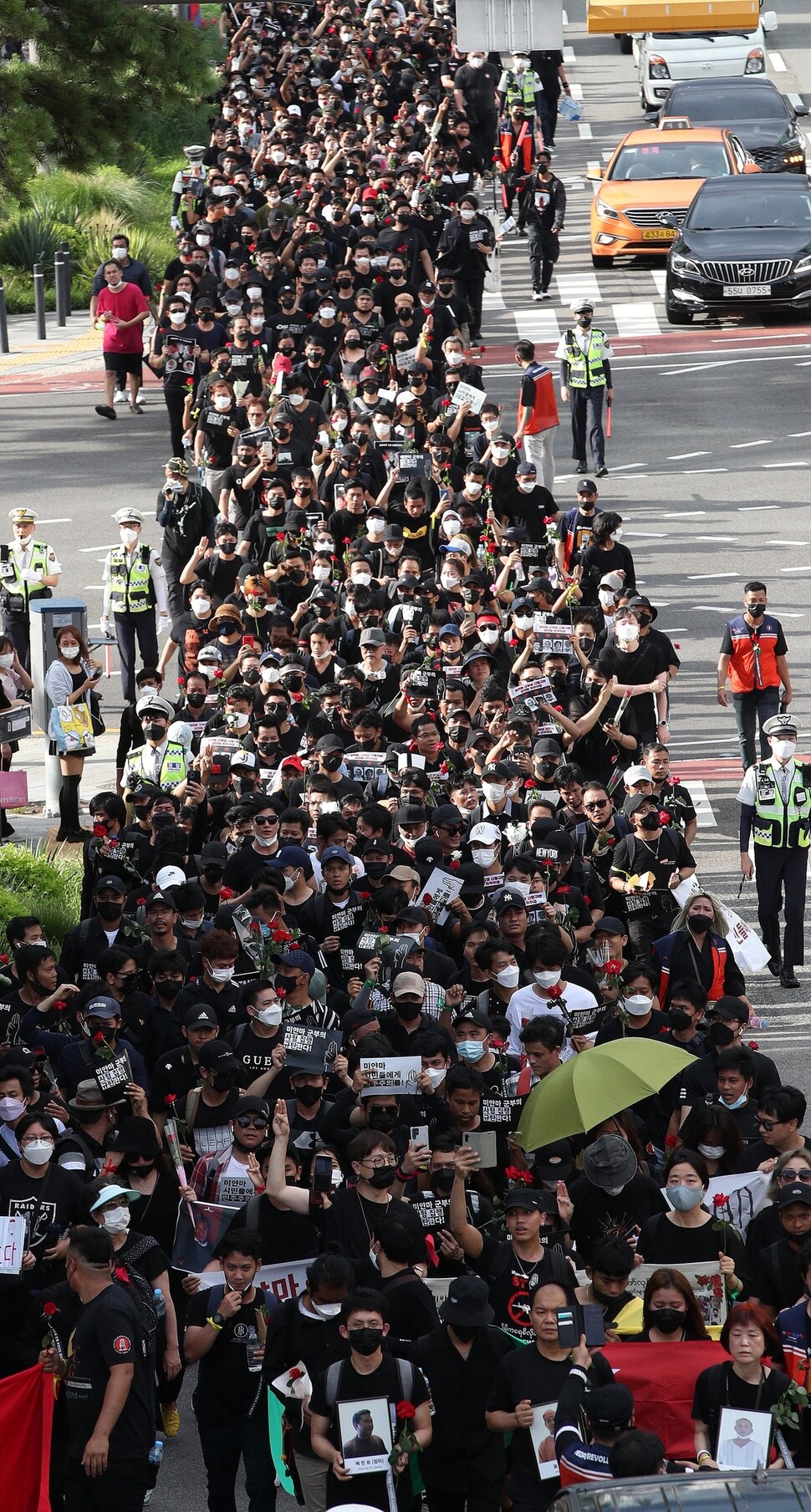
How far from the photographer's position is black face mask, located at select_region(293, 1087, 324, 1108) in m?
10.1

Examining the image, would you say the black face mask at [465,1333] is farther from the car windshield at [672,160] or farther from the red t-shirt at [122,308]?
the car windshield at [672,160]

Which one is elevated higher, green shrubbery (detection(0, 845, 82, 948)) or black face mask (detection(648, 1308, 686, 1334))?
black face mask (detection(648, 1308, 686, 1334))

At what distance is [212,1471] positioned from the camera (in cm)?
891

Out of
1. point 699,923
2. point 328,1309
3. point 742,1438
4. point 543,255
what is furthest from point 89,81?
point 543,255

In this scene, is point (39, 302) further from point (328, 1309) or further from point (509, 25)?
point (328, 1309)

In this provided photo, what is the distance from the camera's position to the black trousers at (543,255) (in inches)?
1176

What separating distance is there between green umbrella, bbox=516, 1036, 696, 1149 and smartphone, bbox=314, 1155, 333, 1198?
0.88 metres

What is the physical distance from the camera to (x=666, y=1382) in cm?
826

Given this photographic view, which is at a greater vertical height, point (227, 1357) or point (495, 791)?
point (495, 791)

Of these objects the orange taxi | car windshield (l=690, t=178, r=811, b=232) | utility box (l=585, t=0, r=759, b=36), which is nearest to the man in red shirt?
car windshield (l=690, t=178, r=811, b=232)

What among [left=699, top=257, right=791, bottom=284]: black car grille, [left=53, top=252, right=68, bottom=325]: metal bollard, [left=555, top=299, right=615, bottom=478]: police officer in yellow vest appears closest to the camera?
[left=555, top=299, right=615, bottom=478]: police officer in yellow vest

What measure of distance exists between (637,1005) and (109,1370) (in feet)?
11.9

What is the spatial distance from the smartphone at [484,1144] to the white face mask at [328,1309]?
4.79 feet

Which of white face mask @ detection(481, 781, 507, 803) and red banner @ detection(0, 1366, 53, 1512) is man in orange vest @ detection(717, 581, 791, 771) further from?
red banner @ detection(0, 1366, 53, 1512)
